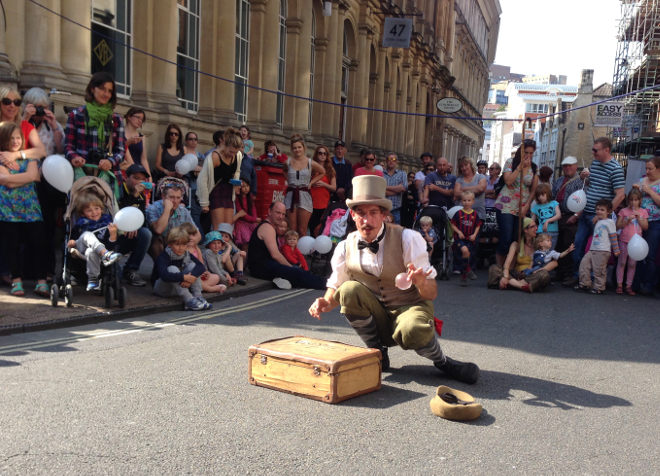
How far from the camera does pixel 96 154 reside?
8.13 meters

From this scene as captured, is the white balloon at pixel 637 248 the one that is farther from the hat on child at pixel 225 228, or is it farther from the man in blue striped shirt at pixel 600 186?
the hat on child at pixel 225 228

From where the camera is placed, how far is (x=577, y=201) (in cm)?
1154

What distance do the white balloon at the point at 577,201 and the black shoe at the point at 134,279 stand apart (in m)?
7.14

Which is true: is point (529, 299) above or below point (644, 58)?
below

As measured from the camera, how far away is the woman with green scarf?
8.02m

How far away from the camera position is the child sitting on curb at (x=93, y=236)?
24.0 ft

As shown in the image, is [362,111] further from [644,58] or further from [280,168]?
[644,58]

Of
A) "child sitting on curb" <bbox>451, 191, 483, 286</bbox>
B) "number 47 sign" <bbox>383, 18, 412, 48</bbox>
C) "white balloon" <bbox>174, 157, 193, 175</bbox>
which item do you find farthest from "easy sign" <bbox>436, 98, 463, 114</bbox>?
"white balloon" <bbox>174, 157, 193, 175</bbox>

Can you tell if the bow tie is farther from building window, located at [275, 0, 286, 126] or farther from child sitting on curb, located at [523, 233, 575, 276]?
building window, located at [275, 0, 286, 126]

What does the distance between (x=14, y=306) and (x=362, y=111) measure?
2224 centimetres

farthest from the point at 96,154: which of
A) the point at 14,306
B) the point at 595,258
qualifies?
the point at 595,258

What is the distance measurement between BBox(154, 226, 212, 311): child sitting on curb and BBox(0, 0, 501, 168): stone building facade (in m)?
3.33

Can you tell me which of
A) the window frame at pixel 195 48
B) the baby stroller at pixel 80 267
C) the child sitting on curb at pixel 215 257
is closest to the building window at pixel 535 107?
the window frame at pixel 195 48

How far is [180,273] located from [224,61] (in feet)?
29.4
